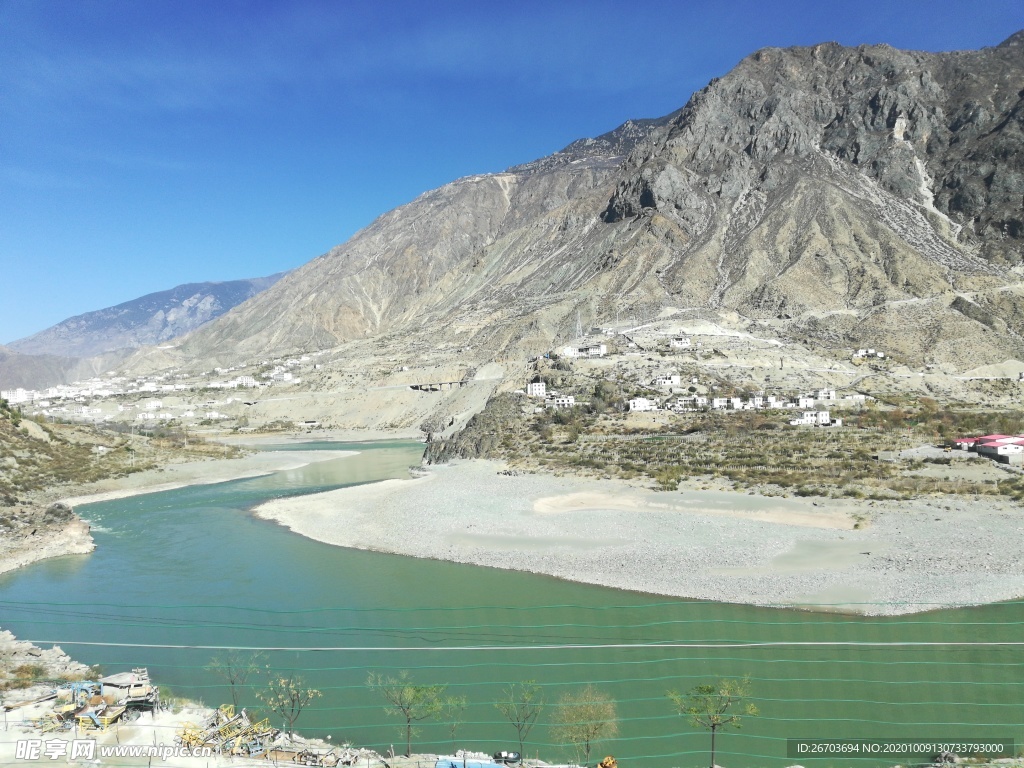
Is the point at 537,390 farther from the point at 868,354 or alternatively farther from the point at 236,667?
the point at 236,667

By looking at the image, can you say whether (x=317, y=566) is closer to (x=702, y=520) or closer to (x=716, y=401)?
(x=702, y=520)

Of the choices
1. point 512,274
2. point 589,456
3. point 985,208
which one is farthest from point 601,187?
point 589,456

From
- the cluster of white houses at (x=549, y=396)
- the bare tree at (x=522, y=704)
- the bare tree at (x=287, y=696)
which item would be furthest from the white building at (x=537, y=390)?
the bare tree at (x=287, y=696)

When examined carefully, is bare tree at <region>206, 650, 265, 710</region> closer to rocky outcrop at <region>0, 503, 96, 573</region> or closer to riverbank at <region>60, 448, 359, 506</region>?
rocky outcrop at <region>0, 503, 96, 573</region>

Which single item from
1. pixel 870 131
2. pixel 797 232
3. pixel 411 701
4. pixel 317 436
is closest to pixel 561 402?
pixel 317 436

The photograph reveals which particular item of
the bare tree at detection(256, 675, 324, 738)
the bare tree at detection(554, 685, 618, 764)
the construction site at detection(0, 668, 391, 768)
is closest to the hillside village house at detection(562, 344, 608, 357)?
the bare tree at detection(256, 675, 324, 738)

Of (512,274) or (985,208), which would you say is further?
(512,274)
